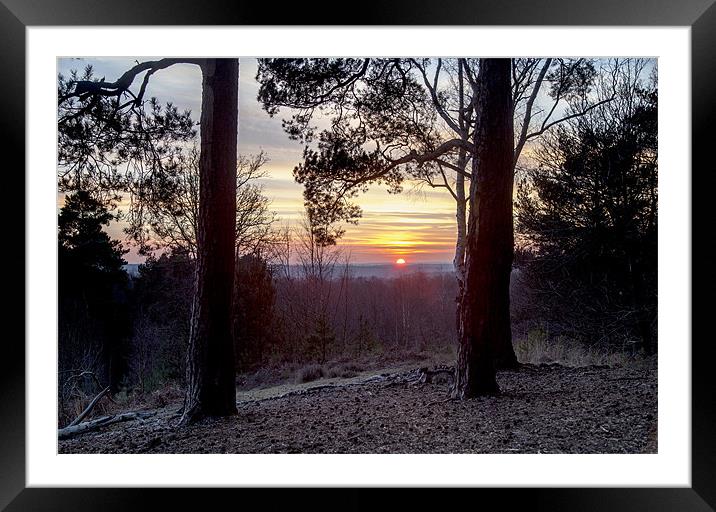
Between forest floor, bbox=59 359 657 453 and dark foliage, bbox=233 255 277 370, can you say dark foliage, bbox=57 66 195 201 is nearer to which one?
dark foliage, bbox=233 255 277 370

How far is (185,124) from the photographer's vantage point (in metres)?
4.76

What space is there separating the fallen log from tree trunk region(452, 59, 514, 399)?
2.35 meters

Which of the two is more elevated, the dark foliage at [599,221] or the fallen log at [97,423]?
the dark foliage at [599,221]

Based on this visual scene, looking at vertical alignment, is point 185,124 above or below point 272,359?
above

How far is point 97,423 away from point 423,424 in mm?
2350

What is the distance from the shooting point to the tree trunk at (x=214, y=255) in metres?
3.95

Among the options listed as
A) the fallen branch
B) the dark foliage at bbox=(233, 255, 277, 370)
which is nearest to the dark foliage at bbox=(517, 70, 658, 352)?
the dark foliage at bbox=(233, 255, 277, 370)

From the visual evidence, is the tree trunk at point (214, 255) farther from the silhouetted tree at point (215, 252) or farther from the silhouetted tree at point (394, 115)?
the silhouetted tree at point (394, 115)
